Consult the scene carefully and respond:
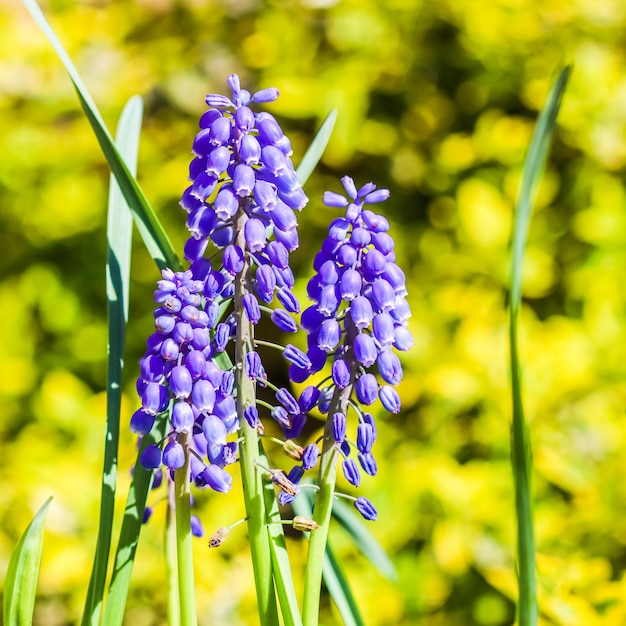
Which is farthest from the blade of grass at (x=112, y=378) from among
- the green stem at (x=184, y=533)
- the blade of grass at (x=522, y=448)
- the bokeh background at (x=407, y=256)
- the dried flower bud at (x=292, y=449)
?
the bokeh background at (x=407, y=256)

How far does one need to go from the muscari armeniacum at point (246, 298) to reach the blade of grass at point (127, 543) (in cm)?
11

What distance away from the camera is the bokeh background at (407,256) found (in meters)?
2.34

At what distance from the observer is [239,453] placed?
107 centimetres

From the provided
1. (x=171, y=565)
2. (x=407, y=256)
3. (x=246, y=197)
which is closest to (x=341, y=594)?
(x=171, y=565)

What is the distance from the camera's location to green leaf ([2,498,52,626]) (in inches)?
44.4

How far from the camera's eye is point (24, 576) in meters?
1.15

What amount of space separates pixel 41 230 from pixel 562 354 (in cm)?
207

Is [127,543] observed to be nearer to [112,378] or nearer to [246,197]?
[112,378]

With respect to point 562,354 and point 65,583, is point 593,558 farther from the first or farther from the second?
point 65,583

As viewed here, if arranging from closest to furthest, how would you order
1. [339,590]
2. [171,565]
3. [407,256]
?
[171,565], [339,590], [407,256]

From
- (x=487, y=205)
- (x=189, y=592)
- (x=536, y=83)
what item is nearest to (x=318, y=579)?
(x=189, y=592)

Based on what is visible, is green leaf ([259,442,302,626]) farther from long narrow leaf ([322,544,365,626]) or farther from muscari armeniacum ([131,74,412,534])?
long narrow leaf ([322,544,365,626])

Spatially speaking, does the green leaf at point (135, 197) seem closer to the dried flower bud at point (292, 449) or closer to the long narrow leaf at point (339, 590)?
the dried flower bud at point (292, 449)

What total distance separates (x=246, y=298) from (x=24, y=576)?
55 cm
